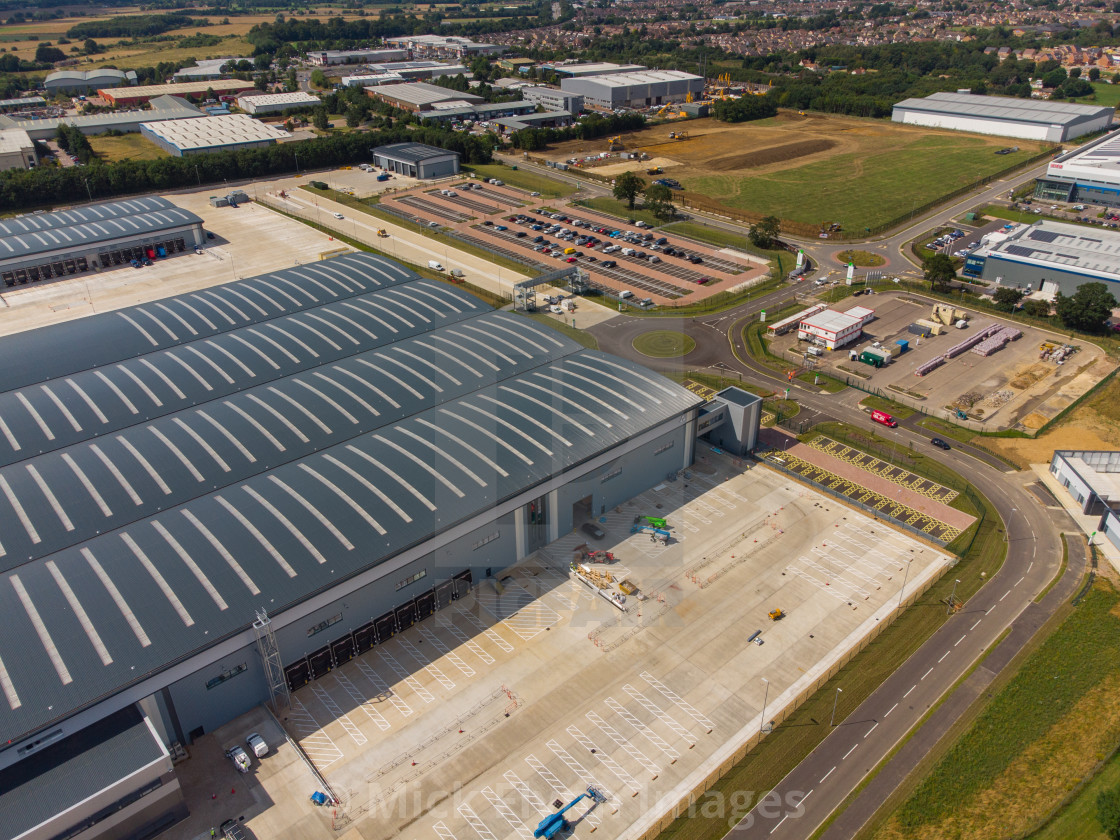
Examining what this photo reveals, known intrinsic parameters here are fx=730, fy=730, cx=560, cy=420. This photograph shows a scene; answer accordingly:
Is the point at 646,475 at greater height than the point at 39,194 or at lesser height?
lesser

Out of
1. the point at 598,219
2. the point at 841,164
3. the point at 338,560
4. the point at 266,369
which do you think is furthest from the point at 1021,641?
the point at 841,164

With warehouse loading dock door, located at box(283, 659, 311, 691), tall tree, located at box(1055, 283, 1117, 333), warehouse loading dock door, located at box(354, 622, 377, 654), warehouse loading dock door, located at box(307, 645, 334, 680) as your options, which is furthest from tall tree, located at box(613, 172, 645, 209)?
warehouse loading dock door, located at box(283, 659, 311, 691)

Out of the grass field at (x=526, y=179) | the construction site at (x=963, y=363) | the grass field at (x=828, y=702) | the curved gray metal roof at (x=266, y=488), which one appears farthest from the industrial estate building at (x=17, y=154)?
the grass field at (x=828, y=702)

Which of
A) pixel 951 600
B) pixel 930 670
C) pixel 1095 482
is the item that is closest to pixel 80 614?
pixel 930 670

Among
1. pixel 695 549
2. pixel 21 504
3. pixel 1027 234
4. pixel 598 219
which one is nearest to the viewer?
pixel 21 504

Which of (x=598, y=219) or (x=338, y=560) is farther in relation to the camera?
(x=598, y=219)

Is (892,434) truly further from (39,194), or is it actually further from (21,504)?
(39,194)

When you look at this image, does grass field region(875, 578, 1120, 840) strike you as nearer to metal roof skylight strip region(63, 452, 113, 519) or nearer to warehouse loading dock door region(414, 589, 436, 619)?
warehouse loading dock door region(414, 589, 436, 619)
